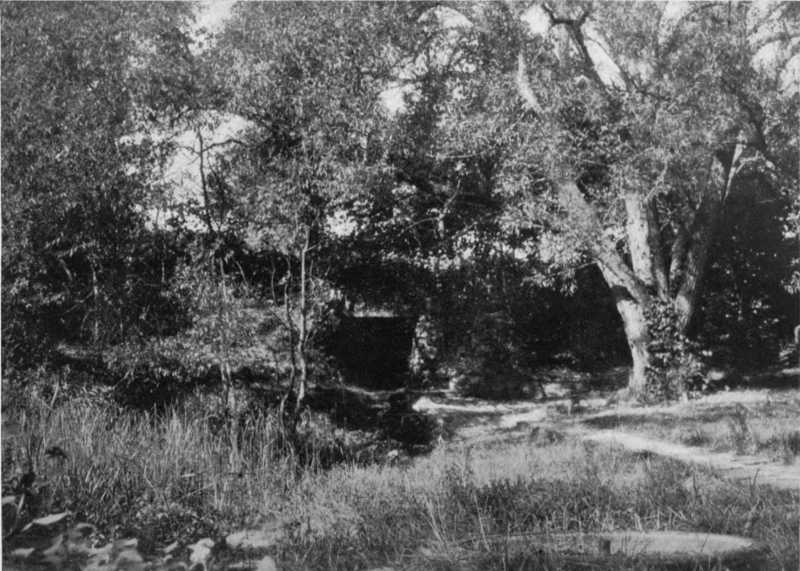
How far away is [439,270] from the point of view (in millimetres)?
13281

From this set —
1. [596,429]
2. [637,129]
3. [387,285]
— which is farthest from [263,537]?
[637,129]

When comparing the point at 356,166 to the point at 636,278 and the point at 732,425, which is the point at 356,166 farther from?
the point at 636,278

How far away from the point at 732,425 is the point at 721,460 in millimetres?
1313

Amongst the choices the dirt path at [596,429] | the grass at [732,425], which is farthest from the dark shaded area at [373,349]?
the grass at [732,425]

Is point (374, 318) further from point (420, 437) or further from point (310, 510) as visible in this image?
point (310, 510)

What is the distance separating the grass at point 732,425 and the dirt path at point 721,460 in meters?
Answer: 0.19

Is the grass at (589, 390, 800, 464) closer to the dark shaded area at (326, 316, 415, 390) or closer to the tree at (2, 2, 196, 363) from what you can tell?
the dark shaded area at (326, 316, 415, 390)

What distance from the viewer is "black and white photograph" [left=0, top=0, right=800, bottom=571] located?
16.0 ft

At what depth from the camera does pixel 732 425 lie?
338 inches

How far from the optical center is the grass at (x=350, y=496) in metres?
4.39

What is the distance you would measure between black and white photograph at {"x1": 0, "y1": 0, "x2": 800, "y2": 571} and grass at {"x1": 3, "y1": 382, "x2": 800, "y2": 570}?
0.03 meters

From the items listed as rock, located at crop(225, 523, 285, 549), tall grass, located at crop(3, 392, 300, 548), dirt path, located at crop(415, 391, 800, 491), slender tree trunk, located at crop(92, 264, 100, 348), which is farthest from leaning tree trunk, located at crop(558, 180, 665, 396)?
rock, located at crop(225, 523, 285, 549)

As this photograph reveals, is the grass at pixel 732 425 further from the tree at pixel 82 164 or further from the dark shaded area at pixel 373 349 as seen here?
the tree at pixel 82 164

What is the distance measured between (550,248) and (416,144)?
3.02 meters
